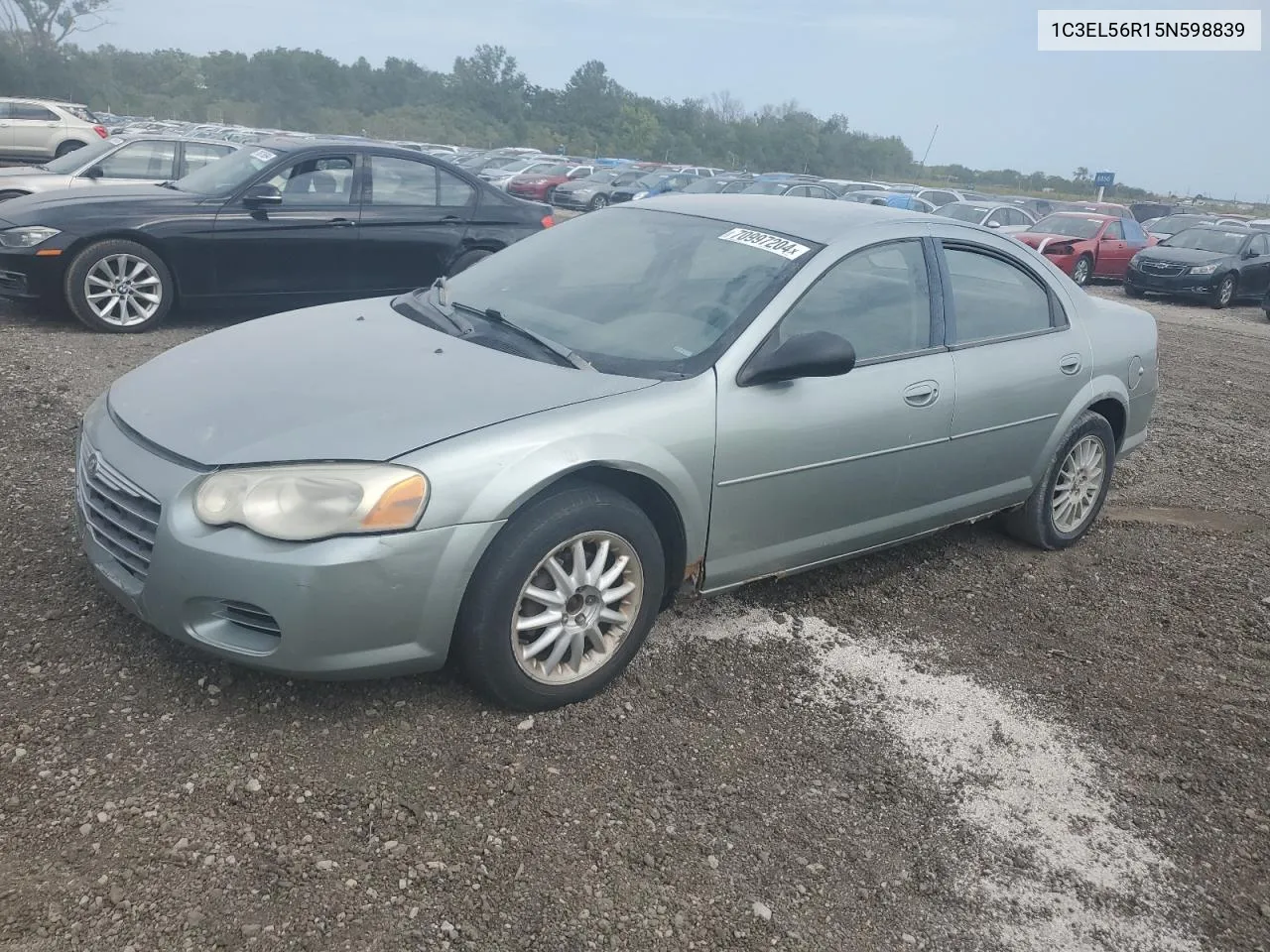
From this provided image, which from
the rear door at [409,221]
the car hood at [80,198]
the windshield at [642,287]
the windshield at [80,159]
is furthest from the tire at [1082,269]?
the windshield at [642,287]

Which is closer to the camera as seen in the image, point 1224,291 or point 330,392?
point 330,392

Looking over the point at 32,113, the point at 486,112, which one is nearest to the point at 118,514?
the point at 32,113

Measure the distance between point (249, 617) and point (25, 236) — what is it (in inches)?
232

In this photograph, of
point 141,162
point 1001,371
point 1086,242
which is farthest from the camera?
point 1086,242

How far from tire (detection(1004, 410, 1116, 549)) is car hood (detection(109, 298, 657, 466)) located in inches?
93.5

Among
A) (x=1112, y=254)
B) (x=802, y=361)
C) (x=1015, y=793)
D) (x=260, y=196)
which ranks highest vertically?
(x=260, y=196)

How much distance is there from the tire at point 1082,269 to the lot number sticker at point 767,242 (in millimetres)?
16620

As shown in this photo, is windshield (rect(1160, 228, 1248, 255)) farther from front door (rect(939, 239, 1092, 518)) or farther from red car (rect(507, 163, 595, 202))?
red car (rect(507, 163, 595, 202))

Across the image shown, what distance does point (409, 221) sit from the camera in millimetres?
8578

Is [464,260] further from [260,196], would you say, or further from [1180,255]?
[1180,255]

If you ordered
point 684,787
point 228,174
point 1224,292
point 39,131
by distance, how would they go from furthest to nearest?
point 39,131, point 1224,292, point 228,174, point 684,787

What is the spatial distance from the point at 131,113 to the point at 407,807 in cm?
6725

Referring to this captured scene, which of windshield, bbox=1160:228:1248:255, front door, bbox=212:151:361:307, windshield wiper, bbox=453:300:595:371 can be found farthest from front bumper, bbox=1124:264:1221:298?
windshield wiper, bbox=453:300:595:371

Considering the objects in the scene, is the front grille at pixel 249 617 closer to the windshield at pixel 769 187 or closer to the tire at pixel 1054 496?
the tire at pixel 1054 496
